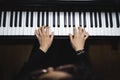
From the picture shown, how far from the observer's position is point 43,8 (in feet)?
5.06

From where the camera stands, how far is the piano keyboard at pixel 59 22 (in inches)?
59.6

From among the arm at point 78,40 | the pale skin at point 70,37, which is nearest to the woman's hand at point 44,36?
the pale skin at point 70,37

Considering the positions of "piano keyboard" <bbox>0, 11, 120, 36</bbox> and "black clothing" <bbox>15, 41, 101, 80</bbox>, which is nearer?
"black clothing" <bbox>15, 41, 101, 80</bbox>

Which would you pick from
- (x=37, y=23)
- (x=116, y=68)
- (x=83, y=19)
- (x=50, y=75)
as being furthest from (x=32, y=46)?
(x=50, y=75)

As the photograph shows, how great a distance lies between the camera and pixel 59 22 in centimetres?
153

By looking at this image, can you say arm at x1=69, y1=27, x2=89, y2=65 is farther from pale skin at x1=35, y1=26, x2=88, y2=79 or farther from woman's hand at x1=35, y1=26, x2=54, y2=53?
woman's hand at x1=35, y1=26, x2=54, y2=53

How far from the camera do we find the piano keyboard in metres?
1.51

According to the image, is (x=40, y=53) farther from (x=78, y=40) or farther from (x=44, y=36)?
(x=78, y=40)

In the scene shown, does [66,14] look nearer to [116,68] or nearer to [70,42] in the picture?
[70,42]

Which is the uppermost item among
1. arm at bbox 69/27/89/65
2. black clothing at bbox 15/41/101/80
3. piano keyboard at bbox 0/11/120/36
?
piano keyboard at bbox 0/11/120/36

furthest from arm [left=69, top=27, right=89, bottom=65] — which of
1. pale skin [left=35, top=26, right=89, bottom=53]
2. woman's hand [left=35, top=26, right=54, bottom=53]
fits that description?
woman's hand [left=35, top=26, right=54, bottom=53]

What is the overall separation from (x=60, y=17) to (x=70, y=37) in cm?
12

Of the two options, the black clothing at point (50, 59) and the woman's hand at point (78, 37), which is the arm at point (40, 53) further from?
the woman's hand at point (78, 37)

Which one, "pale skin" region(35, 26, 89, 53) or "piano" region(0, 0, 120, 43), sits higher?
"piano" region(0, 0, 120, 43)
